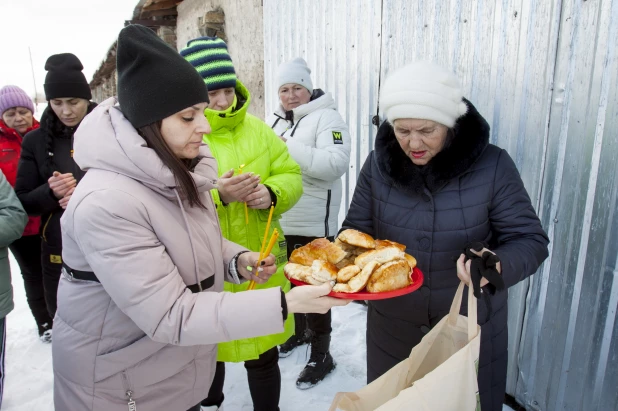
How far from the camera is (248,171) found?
2.27 metres

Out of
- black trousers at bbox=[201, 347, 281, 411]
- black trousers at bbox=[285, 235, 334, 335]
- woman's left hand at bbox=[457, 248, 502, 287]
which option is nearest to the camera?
woman's left hand at bbox=[457, 248, 502, 287]

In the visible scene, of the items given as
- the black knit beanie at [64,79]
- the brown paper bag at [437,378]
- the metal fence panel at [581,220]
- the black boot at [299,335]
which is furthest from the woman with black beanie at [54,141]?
the metal fence panel at [581,220]

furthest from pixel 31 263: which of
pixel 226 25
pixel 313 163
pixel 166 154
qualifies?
pixel 226 25

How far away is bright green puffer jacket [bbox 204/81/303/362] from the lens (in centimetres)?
213

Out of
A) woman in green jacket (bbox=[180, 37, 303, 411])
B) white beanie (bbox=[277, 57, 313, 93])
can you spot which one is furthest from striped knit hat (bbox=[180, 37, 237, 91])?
white beanie (bbox=[277, 57, 313, 93])

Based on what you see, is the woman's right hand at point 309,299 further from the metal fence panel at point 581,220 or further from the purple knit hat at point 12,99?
the purple knit hat at point 12,99

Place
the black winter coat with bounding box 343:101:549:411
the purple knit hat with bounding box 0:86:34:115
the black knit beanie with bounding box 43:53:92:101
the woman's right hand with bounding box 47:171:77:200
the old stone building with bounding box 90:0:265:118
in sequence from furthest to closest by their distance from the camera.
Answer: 1. the old stone building with bounding box 90:0:265:118
2. the purple knit hat with bounding box 0:86:34:115
3. the black knit beanie with bounding box 43:53:92:101
4. the woman's right hand with bounding box 47:171:77:200
5. the black winter coat with bounding box 343:101:549:411

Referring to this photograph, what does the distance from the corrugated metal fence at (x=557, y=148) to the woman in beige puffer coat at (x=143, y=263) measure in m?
1.60

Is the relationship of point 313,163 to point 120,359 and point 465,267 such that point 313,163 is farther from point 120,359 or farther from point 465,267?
point 120,359

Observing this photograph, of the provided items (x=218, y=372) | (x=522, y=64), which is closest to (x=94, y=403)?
(x=218, y=372)

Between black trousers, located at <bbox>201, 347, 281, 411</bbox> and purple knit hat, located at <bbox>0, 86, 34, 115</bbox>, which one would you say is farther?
purple knit hat, located at <bbox>0, 86, 34, 115</bbox>

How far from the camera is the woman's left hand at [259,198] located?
2076 mm

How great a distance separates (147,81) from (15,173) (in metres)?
3.08

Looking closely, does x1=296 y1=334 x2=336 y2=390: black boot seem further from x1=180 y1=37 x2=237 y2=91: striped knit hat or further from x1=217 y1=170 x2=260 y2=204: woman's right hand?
x1=180 y1=37 x2=237 y2=91: striped knit hat
